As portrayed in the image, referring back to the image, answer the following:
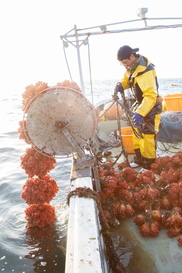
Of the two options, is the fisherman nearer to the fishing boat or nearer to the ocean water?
the fishing boat

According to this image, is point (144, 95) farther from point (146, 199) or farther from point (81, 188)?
point (81, 188)

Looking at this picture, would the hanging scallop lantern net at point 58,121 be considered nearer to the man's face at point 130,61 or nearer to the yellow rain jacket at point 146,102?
the yellow rain jacket at point 146,102

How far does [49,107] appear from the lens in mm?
2783

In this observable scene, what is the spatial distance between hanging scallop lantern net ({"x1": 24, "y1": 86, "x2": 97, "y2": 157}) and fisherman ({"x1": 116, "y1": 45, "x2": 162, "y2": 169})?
110 centimetres

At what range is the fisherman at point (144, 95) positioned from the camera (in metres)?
3.69

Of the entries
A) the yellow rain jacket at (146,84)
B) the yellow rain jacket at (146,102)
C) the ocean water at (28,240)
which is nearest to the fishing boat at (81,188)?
the ocean water at (28,240)

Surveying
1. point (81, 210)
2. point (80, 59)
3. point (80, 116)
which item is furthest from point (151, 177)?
point (80, 59)

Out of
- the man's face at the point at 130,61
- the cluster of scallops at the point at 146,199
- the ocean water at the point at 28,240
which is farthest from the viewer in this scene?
the man's face at the point at 130,61

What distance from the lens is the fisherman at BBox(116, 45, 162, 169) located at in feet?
12.1

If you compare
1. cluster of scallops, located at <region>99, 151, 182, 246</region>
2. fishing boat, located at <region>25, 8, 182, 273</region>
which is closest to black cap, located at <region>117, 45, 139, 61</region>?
fishing boat, located at <region>25, 8, 182, 273</region>

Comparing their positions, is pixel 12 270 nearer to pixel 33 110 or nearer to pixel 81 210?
pixel 81 210

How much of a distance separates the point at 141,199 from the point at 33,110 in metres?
1.87

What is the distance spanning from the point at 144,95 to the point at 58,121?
1643 millimetres

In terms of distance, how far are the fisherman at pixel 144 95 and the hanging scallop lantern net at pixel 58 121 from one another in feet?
3.61
